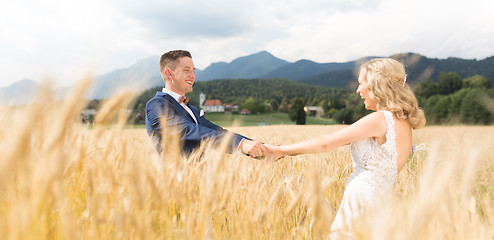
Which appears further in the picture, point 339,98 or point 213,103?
point 213,103

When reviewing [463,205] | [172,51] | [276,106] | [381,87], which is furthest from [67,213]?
[276,106]

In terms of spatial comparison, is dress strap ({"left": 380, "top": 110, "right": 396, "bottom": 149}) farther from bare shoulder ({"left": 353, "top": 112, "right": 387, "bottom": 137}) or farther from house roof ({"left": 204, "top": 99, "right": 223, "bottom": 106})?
house roof ({"left": 204, "top": 99, "right": 223, "bottom": 106})

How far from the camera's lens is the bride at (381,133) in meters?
2.46

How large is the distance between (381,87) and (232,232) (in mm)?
1781

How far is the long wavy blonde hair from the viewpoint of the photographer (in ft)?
8.32

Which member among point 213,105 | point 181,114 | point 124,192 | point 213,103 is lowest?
point 213,105

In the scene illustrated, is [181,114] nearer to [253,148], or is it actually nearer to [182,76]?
[182,76]

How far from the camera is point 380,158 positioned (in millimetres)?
2525

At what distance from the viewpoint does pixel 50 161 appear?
0.90 metres

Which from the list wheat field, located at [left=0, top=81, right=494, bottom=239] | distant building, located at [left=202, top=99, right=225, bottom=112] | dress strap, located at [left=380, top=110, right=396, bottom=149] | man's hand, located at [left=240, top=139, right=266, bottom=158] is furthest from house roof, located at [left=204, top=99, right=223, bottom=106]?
wheat field, located at [left=0, top=81, right=494, bottom=239]

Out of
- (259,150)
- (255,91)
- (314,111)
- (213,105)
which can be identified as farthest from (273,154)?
(255,91)

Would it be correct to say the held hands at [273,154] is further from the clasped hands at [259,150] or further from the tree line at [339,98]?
the tree line at [339,98]

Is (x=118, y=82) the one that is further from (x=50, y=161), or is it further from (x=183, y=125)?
(x=183, y=125)

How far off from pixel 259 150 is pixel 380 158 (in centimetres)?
116
